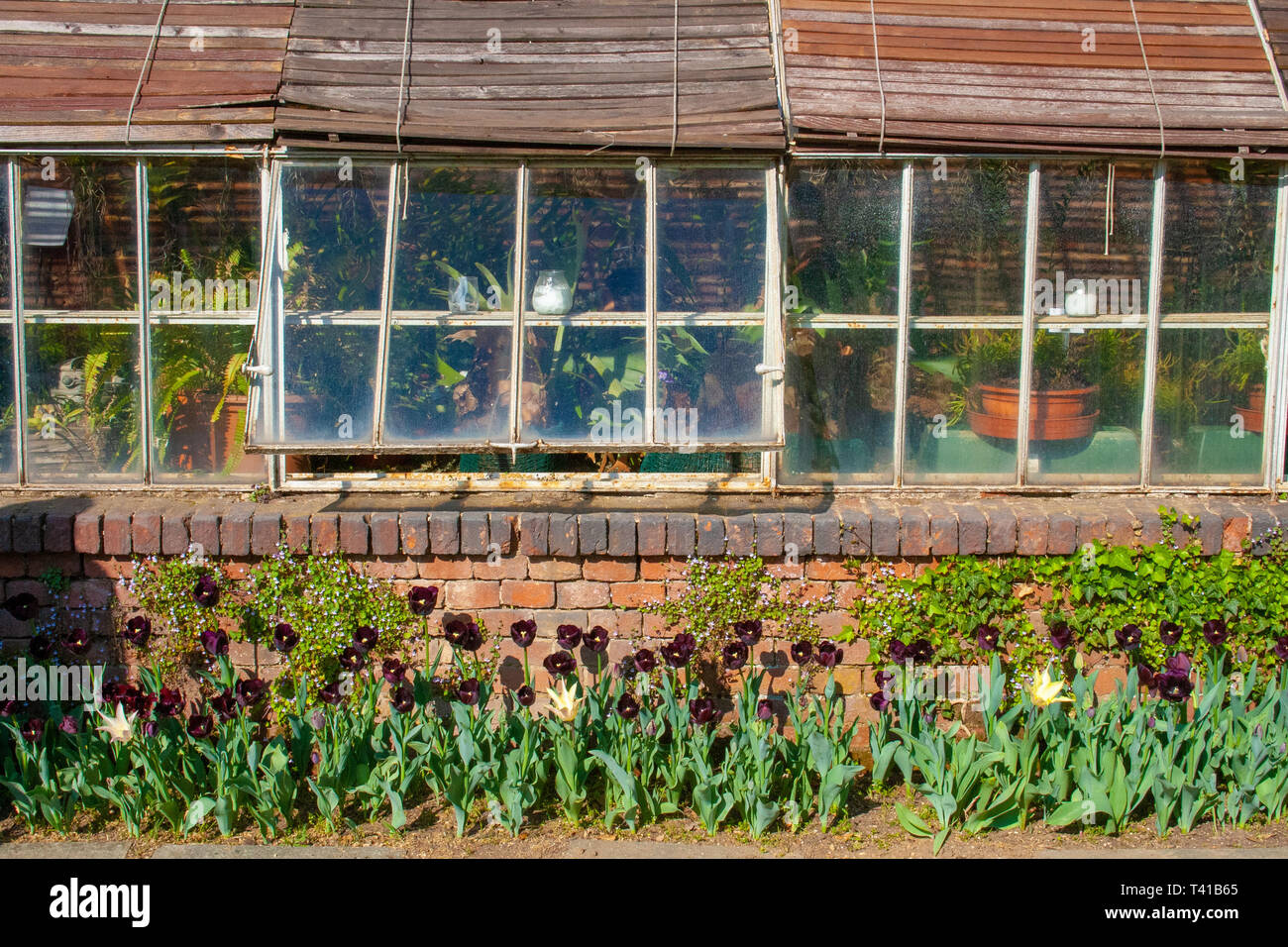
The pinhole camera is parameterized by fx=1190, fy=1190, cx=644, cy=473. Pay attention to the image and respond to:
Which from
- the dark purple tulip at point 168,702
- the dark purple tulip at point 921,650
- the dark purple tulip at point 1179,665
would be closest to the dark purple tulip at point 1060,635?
the dark purple tulip at point 1179,665

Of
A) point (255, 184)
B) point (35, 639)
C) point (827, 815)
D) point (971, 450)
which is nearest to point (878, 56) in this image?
point (971, 450)

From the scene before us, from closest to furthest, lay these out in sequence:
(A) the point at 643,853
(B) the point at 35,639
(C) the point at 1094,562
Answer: (A) the point at 643,853 < (B) the point at 35,639 < (C) the point at 1094,562

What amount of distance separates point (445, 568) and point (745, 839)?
1.62 m

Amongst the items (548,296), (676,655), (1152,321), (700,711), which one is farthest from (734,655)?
(1152,321)

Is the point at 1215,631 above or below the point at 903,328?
below

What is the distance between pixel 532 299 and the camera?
498 centimetres

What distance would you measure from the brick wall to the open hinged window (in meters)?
0.36

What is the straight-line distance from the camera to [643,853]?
159 inches

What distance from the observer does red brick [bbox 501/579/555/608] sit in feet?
15.8

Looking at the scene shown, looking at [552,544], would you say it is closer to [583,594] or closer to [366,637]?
[583,594]

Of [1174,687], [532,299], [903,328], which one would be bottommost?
[1174,687]

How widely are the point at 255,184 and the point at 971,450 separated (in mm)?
3261

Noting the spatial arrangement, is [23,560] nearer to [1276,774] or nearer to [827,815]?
[827,815]

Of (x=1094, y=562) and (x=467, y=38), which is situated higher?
(x=467, y=38)
